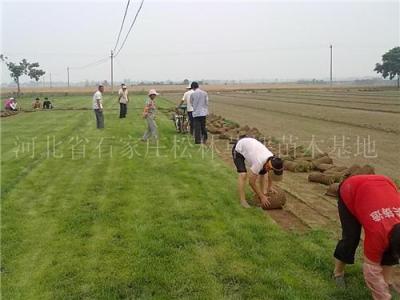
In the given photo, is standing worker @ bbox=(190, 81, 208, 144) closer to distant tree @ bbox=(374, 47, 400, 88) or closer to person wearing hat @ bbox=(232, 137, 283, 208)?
person wearing hat @ bbox=(232, 137, 283, 208)

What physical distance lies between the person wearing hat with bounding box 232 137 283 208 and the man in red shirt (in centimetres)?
187

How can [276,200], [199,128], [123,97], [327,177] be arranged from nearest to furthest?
[276,200]
[327,177]
[199,128]
[123,97]

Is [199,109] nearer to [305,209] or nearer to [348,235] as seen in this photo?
[305,209]

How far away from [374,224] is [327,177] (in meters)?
5.19

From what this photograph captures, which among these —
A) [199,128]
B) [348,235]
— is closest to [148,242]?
[348,235]

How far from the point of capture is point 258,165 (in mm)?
6531

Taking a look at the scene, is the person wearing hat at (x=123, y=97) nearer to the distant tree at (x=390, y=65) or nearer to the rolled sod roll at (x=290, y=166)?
the rolled sod roll at (x=290, y=166)

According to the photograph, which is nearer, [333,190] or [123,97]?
[333,190]

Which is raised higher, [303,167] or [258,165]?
[258,165]

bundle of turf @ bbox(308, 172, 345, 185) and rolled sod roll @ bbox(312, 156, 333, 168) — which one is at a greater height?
rolled sod roll @ bbox(312, 156, 333, 168)

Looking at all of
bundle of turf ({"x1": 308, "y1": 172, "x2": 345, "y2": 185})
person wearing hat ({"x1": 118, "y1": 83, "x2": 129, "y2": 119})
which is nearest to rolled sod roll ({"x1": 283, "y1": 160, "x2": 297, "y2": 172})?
bundle of turf ({"x1": 308, "y1": 172, "x2": 345, "y2": 185})

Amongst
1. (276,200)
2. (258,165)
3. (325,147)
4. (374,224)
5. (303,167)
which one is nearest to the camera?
(374,224)

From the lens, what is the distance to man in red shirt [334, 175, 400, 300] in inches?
146

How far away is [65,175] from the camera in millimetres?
9914
